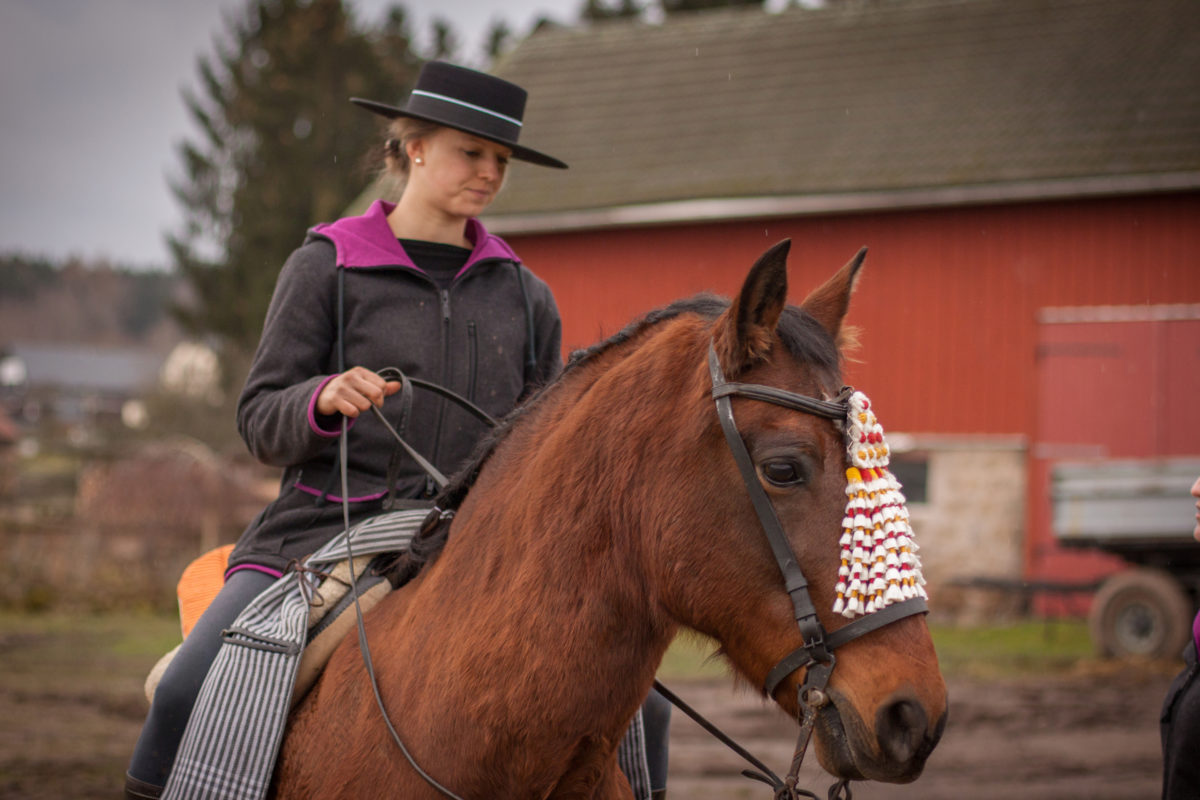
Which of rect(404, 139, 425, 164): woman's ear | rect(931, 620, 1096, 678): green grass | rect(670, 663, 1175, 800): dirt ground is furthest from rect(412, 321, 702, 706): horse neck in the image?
rect(931, 620, 1096, 678): green grass

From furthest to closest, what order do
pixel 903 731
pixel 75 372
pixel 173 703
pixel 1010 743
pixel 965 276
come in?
1. pixel 75 372
2. pixel 965 276
3. pixel 1010 743
4. pixel 173 703
5. pixel 903 731

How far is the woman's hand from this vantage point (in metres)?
2.71

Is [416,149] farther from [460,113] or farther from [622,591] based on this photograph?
[622,591]

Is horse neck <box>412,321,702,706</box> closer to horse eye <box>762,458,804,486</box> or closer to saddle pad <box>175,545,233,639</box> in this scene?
horse eye <box>762,458,804,486</box>

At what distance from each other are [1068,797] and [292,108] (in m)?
25.4

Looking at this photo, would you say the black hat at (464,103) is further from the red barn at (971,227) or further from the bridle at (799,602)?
the red barn at (971,227)

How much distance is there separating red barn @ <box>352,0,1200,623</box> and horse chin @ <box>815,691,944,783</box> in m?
11.5

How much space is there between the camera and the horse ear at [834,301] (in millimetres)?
2459

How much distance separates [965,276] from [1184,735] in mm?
12123

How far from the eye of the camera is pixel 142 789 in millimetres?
2758

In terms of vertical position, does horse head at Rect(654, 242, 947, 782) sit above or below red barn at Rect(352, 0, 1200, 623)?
below

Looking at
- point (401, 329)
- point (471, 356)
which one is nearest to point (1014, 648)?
point (471, 356)

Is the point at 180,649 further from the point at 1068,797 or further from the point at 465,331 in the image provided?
the point at 1068,797

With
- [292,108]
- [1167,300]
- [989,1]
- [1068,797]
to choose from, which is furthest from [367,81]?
[1068,797]
